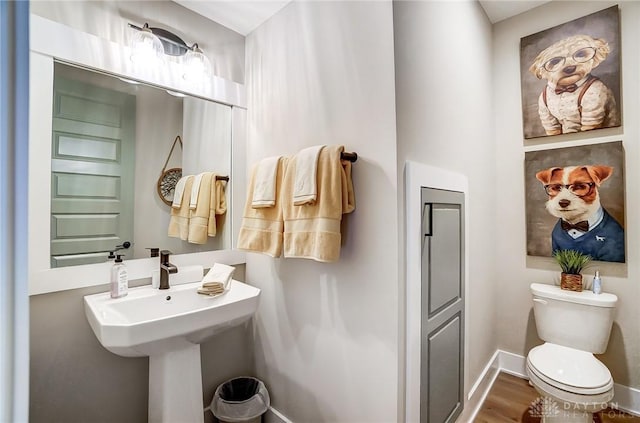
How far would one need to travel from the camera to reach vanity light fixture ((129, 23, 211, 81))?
55.2 inches

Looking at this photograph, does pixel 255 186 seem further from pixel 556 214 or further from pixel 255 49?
pixel 556 214

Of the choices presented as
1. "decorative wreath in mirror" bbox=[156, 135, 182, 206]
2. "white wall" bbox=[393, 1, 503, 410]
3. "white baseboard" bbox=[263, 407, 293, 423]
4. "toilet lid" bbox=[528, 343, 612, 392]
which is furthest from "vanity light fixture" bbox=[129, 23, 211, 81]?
"toilet lid" bbox=[528, 343, 612, 392]

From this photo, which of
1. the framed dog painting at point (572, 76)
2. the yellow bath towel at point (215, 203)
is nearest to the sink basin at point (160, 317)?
the yellow bath towel at point (215, 203)

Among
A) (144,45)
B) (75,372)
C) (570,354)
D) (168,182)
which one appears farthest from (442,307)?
(144,45)

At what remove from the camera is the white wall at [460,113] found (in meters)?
1.15

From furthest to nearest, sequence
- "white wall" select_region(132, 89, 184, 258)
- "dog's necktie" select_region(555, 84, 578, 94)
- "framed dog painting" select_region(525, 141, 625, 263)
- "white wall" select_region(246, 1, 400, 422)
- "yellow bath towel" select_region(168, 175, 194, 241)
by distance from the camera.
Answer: "dog's necktie" select_region(555, 84, 578, 94) → "framed dog painting" select_region(525, 141, 625, 263) → "yellow bath towel" select_region(168, 175, 194, 241) → "white wall" select_region(132, 89, 184, 258) → "white wall" select_region(246, 1, 400, 422)

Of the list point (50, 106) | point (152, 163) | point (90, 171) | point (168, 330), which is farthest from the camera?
point (152, 163)

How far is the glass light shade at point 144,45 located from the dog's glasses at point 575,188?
98.6 inches

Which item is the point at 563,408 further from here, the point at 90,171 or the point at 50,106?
the point at 50,106

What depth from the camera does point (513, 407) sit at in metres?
1.71

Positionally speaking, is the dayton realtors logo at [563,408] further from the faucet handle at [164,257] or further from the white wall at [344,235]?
the faucet handle at [164,257]

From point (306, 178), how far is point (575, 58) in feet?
6.48

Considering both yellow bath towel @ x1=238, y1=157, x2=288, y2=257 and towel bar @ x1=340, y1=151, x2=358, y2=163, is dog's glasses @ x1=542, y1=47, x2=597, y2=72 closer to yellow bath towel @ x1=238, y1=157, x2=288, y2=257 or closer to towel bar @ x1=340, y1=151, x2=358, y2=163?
towel bar @ x1=340, y1=151, x2=358, y2=163

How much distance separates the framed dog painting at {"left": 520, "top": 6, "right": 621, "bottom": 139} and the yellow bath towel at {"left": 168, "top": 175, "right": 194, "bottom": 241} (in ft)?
7.45
